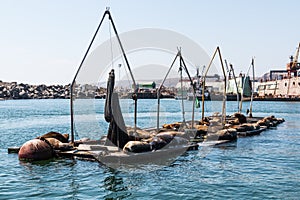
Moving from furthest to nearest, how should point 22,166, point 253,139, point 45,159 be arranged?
point 253,139 < point 45,159 < point 22,166

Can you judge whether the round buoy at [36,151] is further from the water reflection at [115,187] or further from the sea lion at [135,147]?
the water reflection at [115,187]

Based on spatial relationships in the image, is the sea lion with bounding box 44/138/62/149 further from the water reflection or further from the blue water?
the water reflection

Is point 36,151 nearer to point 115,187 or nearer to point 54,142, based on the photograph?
point 54,142

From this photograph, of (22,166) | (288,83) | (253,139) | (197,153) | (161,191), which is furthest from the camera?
(288,83)

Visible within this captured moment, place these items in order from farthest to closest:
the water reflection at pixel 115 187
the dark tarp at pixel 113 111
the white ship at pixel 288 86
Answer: the white ship at pixel 288 86, the dark tarp at pixel 113 111, the water reflection at pixel 115 187

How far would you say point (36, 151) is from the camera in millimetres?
22250

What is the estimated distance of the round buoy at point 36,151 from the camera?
2227 centimetres

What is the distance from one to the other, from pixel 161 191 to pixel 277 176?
267 inches

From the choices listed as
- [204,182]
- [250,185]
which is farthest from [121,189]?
[250,185]

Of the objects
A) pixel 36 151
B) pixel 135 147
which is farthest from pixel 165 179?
pixel 36 151

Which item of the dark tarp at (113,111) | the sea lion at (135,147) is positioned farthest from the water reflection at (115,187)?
the dark tarp at (113,111)

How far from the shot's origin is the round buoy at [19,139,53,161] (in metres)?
22.3

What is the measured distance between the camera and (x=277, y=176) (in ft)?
65.6

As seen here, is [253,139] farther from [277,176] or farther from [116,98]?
[116,98]
